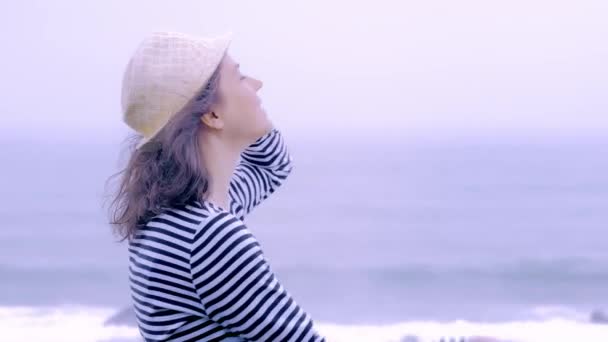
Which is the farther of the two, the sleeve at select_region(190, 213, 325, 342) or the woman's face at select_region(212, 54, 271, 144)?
the woman's face at select_region(212, 54, 271, 144)

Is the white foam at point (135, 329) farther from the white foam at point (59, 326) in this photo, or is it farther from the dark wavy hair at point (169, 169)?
the dark wavy hair at point (169, 169)

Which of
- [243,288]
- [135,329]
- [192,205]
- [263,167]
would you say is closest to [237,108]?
[192,205]

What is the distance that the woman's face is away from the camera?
103 centimetres

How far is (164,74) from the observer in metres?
1.01

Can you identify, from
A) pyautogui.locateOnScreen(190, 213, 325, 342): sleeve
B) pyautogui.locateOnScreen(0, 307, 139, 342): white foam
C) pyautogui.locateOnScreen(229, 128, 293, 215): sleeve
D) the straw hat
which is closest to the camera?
pyautogui.locateOnScreen(190, 213, 325, 342): sleeve

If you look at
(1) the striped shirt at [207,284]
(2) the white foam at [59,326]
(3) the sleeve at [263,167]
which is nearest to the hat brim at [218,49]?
(1) the striped shirt at [207,284]

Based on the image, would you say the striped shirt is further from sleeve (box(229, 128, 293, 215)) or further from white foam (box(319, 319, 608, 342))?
white foam (box(319, 319, 608, 342))

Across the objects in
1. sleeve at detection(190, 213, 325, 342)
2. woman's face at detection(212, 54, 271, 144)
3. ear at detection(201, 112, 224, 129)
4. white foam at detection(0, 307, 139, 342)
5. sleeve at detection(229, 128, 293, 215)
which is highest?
white foam at detection(0, 307, 139, 342)

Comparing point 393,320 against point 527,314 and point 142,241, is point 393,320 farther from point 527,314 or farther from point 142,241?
point 142,241

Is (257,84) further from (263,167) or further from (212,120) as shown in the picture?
(263,167)

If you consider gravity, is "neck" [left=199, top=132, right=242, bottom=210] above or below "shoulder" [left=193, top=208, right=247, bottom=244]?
above

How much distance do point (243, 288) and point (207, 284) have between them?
4 centimetres

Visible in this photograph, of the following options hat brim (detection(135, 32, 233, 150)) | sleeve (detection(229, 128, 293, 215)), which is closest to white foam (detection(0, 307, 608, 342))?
sleeve (detection(229, 128, 293, 215))

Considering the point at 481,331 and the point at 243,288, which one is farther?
the point at 481,331
